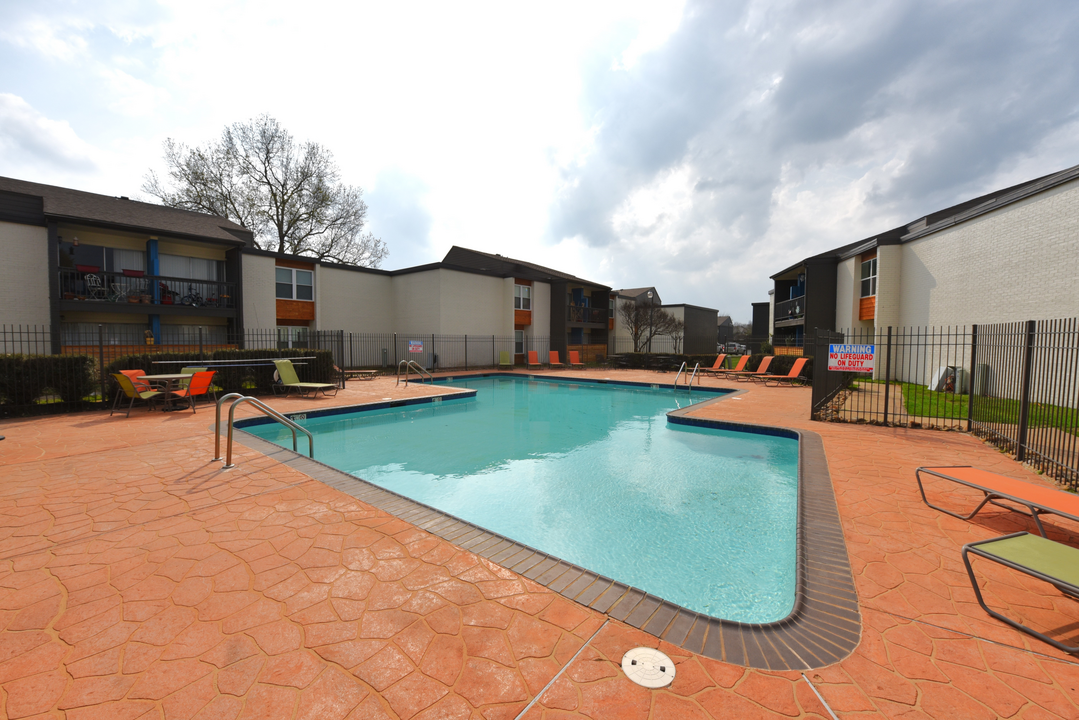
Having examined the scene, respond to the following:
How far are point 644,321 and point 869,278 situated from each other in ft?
53.5

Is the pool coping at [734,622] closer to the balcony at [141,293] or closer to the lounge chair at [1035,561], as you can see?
the lounge chair at [1035,561]

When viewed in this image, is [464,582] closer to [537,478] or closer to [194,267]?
[537,478]

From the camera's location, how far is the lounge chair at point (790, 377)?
15.6m

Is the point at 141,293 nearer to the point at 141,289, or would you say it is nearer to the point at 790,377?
the point at 141,289

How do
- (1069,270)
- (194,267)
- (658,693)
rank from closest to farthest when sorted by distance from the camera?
(658,693)
(1069,270)
(194,267)

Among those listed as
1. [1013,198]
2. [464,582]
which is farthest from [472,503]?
[1013,198]

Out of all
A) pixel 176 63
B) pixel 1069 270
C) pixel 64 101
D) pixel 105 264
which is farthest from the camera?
pixel 105 264

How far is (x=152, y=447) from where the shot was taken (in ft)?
20.2

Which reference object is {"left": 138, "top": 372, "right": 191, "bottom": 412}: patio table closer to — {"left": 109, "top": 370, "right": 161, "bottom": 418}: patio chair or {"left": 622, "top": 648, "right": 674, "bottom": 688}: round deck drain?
{"left": 109, "top": 370, "right": 161, "bottom": 418}: patio chair

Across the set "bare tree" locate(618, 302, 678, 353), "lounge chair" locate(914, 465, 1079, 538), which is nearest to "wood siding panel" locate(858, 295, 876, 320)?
"bare tree" locate(618, 302, 678, 353)

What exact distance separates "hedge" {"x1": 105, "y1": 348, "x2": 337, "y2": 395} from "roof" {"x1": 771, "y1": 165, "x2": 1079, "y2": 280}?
20.5 m

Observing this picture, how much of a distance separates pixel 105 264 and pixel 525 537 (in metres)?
20.5

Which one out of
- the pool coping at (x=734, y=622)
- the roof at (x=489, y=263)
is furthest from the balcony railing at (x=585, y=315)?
the pool coping at (x=734, y=622)

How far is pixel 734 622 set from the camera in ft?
8.06
